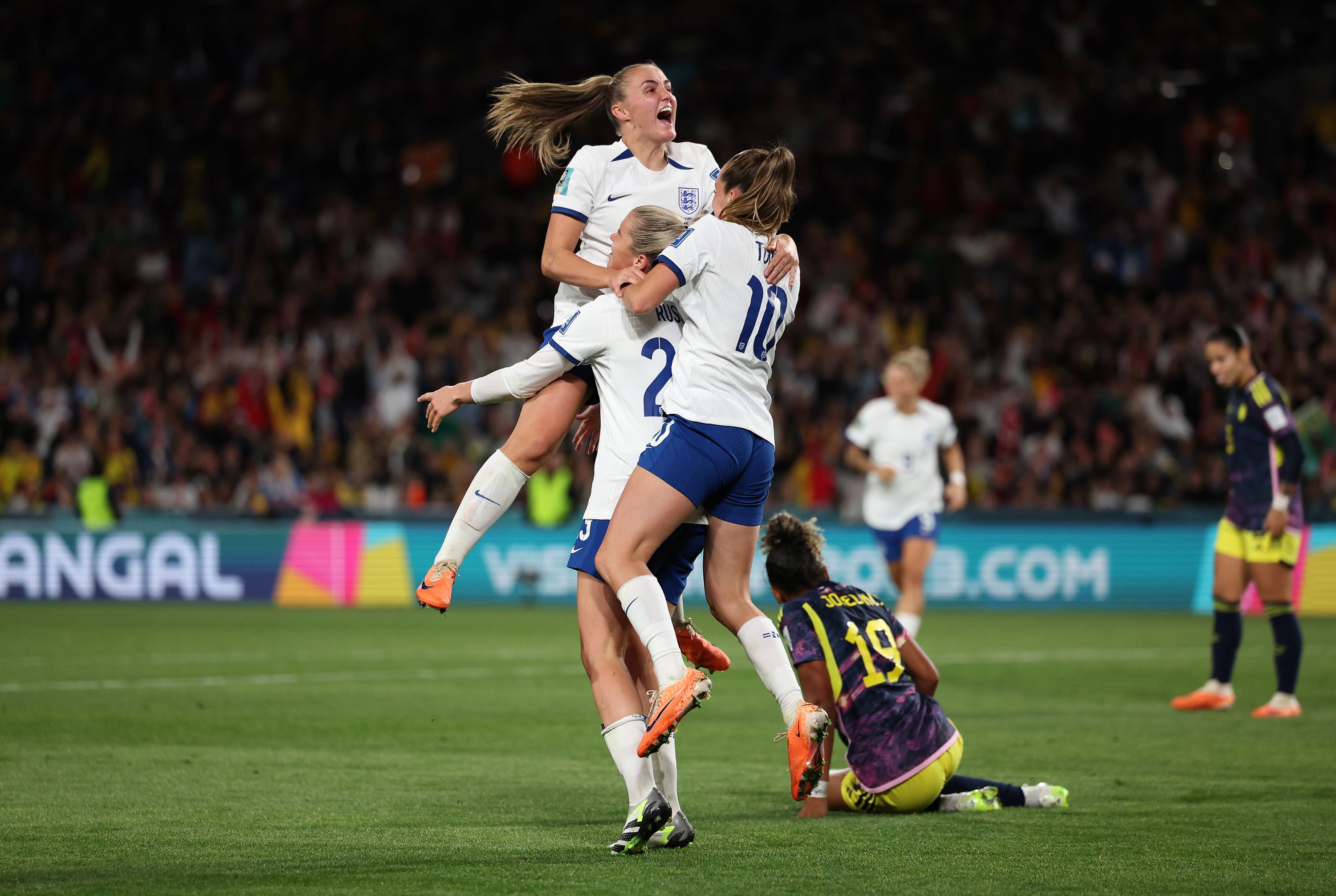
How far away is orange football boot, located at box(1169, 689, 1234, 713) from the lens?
394 inches

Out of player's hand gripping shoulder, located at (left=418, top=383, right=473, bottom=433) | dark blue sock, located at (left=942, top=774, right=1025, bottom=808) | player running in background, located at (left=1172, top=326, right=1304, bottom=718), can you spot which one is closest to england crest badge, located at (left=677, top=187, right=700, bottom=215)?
player's hand gripping shoulder, located at (left=418, top=383, right=473, bottom=433)

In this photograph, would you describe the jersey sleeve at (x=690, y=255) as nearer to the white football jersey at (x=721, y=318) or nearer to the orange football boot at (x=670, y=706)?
the white football jersey at (x=721, y=318)

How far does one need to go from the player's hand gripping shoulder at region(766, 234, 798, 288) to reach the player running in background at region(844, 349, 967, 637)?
280 inches

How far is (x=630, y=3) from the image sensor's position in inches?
1055

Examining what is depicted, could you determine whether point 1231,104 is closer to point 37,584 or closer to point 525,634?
point 525,634

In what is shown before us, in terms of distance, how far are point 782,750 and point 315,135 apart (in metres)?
19.8

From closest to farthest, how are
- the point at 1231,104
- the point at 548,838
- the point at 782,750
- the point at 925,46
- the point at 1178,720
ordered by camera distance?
the point at 548,838 < the point at 782,750 < the point at 1178,720 < the point at 1231,104 < the point at 925,46

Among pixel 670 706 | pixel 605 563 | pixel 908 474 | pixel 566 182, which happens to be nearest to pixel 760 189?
pixel 566 182

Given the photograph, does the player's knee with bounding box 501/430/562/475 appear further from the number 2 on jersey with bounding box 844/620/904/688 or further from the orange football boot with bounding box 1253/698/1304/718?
the orange football boot with bounding box 1253/698/1304/718

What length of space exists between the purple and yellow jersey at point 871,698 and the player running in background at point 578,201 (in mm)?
649

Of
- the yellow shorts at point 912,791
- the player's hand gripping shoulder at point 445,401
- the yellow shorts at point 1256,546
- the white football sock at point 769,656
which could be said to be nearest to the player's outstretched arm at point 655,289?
the player's hand gripping shoulder at point 445,401

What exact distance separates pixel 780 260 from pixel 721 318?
1.00ft

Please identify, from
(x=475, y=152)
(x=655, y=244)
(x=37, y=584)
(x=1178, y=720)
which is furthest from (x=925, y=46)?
(x=655, y=244)

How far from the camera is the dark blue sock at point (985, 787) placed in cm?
643
